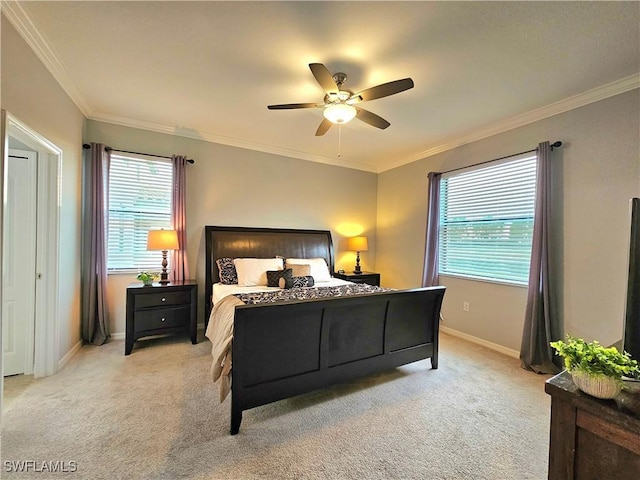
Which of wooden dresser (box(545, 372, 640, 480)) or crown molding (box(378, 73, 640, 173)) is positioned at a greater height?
crown molding (box(378, 73, 640, 173))

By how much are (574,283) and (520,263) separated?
21.0 inches

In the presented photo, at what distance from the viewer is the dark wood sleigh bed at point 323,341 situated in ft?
6.34

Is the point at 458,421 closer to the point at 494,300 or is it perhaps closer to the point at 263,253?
the point at 494,300

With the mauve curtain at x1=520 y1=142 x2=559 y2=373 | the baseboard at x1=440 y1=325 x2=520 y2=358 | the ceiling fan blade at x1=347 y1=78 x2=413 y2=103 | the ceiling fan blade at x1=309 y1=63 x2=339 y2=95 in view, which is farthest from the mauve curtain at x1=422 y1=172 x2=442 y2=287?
the ceiling fan blade at x1=309 y1=63 x2=339 y2=95

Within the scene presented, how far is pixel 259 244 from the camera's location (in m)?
4.25

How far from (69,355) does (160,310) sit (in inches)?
35.9

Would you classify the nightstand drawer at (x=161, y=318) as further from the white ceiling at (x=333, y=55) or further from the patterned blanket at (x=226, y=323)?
the white ceiling at (x=333, y=55)

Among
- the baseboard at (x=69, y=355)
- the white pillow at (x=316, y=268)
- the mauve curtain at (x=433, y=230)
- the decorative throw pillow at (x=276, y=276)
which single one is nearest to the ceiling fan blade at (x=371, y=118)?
the mauve curtain at (x=433, y=230)

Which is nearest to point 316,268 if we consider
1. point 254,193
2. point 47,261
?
point 254,193

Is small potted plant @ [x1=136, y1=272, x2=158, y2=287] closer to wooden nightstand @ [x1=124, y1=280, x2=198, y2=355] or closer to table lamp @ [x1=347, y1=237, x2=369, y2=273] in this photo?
wooden nightstand @ [x1=124, y1=280, x2=198, y2=355]

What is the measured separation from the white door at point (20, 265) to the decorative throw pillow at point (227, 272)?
5.82ft

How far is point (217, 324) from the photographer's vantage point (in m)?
2.67

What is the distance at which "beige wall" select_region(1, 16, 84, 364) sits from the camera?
6.23ft
